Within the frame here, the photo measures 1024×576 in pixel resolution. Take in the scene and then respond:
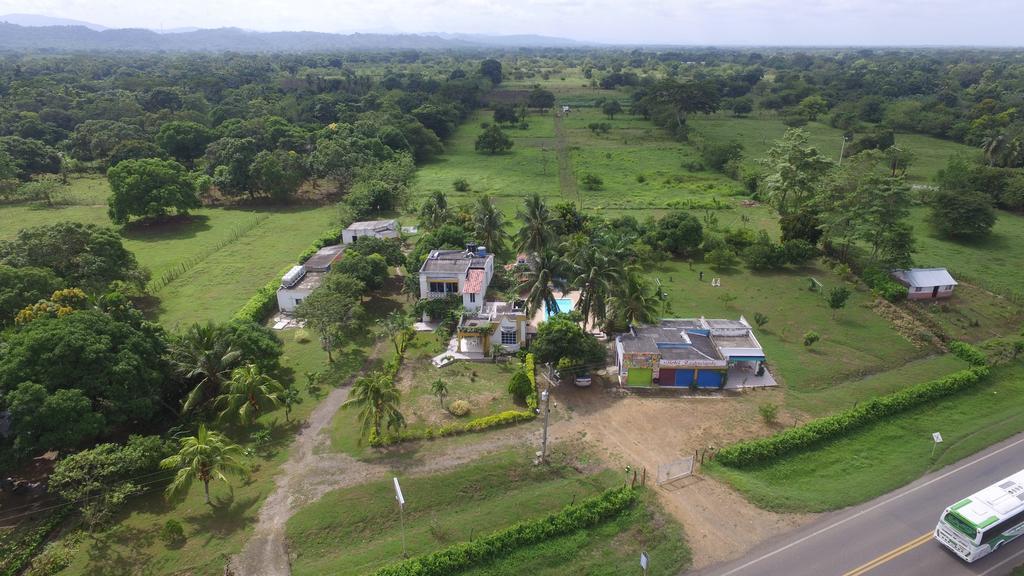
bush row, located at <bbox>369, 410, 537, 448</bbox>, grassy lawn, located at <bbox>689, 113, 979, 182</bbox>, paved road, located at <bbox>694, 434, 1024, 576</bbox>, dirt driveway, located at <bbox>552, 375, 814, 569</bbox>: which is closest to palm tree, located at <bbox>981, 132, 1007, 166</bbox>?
grassy lawn, located at <bbox>689, 113, 979, 182</bbox>

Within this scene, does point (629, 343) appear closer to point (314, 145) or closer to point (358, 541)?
point (358, 541)

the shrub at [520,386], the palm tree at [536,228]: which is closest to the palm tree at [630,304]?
the shrub at [520,386]

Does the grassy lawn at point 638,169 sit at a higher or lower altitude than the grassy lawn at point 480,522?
higher

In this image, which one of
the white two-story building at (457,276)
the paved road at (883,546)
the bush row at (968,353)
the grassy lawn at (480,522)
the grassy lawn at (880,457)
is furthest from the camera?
the white two-story building at (457,276)

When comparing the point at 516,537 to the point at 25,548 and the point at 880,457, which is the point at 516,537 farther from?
the point at 25,548

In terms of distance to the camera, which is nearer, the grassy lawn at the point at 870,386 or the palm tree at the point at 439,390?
the palm tree at the point at 439,390

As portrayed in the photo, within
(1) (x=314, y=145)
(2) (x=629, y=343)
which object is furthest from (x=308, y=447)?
(1) (x=314, y=145)

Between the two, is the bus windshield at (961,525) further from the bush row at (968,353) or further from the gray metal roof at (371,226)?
the gray metal roof at (371,226)

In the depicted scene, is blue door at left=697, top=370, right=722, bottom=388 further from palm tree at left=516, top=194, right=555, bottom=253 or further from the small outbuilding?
the small outbuilding
